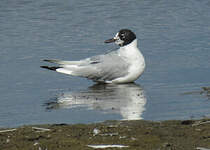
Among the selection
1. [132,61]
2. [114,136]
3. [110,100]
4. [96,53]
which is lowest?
[96,53]

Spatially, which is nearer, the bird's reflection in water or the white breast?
the bird's reflection in water

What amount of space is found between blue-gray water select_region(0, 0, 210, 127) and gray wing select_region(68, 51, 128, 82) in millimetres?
242

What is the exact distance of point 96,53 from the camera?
12.0 m

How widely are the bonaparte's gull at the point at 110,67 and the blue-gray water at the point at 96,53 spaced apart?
18 centimetres

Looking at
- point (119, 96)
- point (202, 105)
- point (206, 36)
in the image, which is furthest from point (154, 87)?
point (206, 36)

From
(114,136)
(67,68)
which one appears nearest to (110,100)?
(67,68)

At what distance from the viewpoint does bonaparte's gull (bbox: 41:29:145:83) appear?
10703 mm

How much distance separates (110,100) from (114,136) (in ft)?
9.72

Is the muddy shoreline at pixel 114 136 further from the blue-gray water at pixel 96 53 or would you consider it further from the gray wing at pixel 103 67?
the gray wing at pixel 103 67

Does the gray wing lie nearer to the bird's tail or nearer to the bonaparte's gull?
the bonaparte's gull

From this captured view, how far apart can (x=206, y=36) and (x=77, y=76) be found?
10.0ft

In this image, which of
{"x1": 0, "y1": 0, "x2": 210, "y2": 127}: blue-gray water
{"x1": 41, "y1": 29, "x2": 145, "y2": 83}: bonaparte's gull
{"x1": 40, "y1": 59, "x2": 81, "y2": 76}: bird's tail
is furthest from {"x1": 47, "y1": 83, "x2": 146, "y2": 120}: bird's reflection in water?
{"x1": 40, "y1": 59, "x2": 81, "y2": 76}: bird's tail

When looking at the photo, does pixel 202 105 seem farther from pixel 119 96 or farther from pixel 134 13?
pixel 134 13

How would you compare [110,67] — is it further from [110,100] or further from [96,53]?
[110,100]
